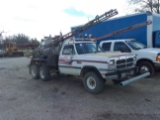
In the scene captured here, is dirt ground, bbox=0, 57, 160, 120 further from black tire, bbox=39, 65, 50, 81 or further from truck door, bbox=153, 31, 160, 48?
truck door, bbox=153, 31, 160, 48

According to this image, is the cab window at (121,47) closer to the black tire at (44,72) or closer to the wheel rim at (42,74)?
the black tire at (44,72)

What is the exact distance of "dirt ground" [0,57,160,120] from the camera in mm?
5230

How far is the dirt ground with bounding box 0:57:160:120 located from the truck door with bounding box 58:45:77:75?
2.41ft

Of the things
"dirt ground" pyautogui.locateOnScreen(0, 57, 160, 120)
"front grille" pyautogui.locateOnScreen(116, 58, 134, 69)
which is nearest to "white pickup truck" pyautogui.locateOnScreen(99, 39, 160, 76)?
"dirt ground" pyautogui.locateOnScreen(0, 57, 160, 120)

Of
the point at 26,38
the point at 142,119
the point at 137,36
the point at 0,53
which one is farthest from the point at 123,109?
the point at 26,38

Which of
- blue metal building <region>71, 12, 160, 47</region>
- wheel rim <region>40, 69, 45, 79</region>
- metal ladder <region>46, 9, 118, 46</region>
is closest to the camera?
metal ladder <region>46, 9, 118, 46</region>

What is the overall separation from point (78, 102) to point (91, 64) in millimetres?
1522

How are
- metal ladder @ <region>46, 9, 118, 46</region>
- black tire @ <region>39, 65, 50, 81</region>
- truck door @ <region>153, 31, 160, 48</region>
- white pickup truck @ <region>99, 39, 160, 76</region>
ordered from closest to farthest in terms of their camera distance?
metal ladder @ <region>46, 9, 118, 46</region> → white pickup truck @ <region>99, 39, 160, 76</region> → black tire @ <region>39, 65, 50, 81</region> → truck door @ <region>153, 31, 160, 48</region>

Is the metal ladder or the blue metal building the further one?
the blue metal building

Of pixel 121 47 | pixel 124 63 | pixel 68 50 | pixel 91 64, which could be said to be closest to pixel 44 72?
pixel 68 50

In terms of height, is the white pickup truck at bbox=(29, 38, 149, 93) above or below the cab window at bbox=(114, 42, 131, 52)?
below

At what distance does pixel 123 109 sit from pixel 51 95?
292cm

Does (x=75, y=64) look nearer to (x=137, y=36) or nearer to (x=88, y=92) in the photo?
(x=88, y=92)

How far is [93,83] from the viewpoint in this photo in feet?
24.1
